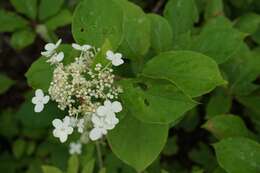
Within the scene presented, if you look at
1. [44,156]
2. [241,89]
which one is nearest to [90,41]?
[241,89]

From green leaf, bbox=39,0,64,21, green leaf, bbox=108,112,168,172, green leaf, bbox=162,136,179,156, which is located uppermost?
green leaf, bbox=108,112,168,172

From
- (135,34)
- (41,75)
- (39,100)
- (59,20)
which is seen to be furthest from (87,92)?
(59,20)

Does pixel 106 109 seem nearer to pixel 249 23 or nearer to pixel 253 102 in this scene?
pixel 253 102

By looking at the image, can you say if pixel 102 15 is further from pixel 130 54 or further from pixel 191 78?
pixel 191 78

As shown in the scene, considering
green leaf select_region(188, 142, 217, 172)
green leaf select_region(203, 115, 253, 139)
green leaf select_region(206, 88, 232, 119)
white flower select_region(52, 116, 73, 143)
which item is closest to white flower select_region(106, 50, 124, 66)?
white flower select_region(52, 116, 73, 143)

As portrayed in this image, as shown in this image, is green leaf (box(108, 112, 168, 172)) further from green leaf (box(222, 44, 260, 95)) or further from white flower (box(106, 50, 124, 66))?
green leaf (box(222, 44, 260, 95))

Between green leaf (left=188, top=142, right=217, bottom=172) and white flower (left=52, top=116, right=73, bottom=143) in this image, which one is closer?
white flower (left=52, top=116, right=73, bottom=143)

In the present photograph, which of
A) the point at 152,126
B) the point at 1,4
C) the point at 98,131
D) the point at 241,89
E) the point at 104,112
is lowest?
the point at 1,4
